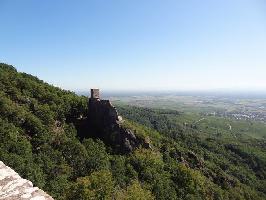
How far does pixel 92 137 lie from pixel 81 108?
11272 millimetres

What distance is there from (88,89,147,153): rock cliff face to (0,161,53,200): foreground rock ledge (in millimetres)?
90720

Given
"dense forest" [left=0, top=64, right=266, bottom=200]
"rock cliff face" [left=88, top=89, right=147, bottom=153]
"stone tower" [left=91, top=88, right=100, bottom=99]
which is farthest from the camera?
"stone tower" [left=91, top=88, right=100, bottom=99]

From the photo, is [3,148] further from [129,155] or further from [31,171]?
[129,155]

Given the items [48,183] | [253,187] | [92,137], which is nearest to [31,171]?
[48,183]

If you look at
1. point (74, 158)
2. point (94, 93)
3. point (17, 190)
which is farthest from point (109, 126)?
point (17, 190)

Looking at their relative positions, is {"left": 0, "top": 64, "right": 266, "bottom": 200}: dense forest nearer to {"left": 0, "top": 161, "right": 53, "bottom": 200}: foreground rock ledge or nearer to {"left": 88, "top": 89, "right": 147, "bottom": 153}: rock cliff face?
{"left": 88, "top": 89, "right": 147, "bottom": 153}: rock cliff face

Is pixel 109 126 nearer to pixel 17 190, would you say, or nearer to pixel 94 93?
pixel 94 93

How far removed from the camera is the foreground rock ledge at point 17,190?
20.1 feet

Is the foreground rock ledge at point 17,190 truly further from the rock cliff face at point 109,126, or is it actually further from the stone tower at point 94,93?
the stone tower at point 94,93

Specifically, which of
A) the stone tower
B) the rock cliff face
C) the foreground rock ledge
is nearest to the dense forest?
the rock cliff face

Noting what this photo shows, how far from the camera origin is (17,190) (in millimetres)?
6297

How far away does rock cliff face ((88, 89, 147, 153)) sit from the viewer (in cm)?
9769

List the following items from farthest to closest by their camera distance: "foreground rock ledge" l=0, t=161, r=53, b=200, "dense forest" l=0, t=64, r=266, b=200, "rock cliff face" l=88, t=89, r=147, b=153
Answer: "rock cliff face" l=88, t=89, r=147, b=153, "dense forest" l=0, t=64, r=266, b=200, "foreground rock ledge" l=0, t=161, r=53, b=200

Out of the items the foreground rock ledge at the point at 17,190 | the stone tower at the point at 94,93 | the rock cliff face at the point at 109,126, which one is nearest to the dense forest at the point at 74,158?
A: the rock cliff face at the point at 109,126
